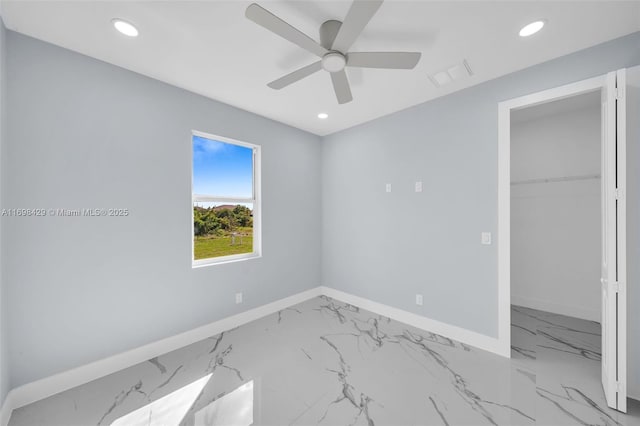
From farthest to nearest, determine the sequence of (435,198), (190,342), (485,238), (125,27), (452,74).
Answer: (435,198)
(190,342)
(485,238)
(452,74)
(125,27)

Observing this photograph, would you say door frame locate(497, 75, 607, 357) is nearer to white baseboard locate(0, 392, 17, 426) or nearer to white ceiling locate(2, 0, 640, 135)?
white ceiling locate(2, 0, 640, 135)

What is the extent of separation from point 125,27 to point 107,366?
2.62 meters

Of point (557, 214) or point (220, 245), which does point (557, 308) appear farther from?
point (220, 245)

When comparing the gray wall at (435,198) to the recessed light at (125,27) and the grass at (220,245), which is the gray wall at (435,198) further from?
the recessed light at (125,27)

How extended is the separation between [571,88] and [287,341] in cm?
342

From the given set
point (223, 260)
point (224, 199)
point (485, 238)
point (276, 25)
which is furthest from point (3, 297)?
point (485, 238)

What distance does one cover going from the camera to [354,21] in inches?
55.0

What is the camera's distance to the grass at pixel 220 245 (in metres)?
2.78

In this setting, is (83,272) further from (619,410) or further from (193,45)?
(619,410)

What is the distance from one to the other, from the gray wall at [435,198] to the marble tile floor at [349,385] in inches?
17.3

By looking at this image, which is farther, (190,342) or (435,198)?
(435,198)

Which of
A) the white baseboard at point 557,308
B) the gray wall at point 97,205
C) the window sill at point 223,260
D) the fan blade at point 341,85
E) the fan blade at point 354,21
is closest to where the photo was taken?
the fan blade at point 354,21

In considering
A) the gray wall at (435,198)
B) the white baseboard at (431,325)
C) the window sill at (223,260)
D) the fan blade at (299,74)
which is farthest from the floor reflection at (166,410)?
the fan blade at (299,74)

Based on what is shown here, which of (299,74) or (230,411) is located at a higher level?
(299,74)
